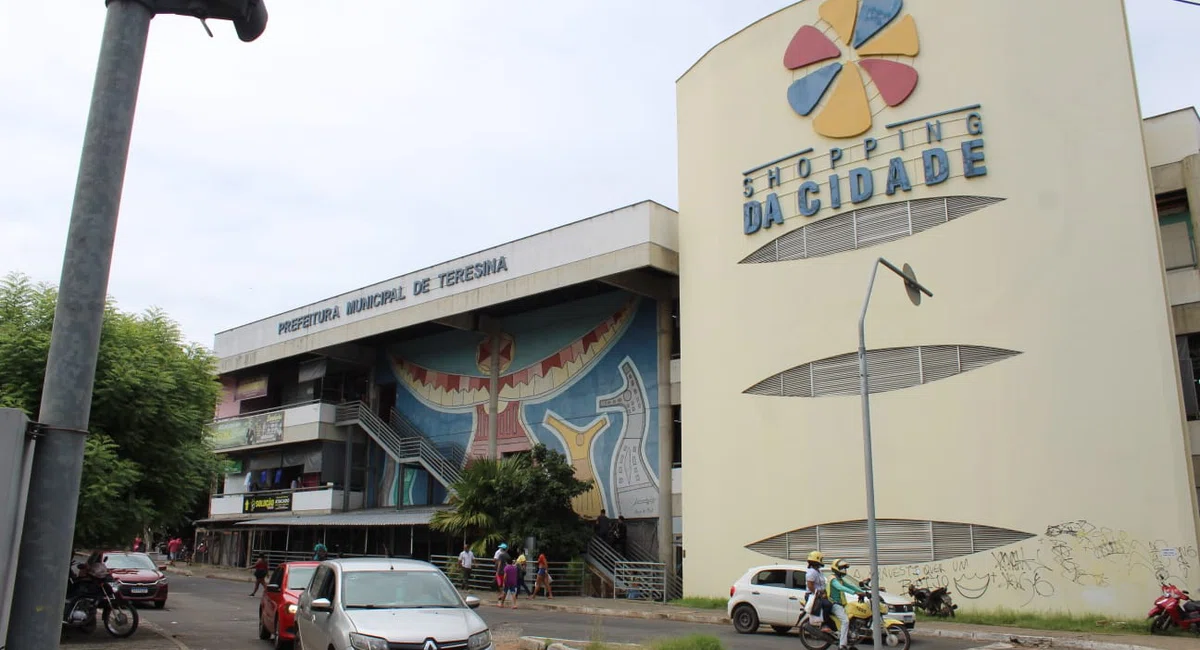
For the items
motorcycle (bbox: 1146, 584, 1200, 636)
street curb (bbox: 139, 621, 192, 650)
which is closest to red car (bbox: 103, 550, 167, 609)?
street curb (bbox: 139, 621, 192, 650)

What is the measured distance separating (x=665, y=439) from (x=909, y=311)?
385 inches

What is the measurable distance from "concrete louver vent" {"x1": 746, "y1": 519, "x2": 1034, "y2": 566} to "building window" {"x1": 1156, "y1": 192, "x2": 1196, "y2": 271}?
8.61 meters

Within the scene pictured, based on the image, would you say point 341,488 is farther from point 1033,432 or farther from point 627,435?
point 1033,432

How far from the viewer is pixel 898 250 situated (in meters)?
23.8

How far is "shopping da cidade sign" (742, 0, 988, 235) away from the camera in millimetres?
23703

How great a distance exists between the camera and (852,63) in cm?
2588

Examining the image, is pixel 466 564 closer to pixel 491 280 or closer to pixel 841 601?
pixel 491 280

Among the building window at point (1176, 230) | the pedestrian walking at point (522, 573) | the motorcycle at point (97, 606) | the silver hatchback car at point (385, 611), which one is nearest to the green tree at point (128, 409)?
the motorcycle at point (97, 606)

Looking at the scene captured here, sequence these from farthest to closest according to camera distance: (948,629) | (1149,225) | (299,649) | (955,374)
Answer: (955,374)
(1149,225)
(948,629)
(299,649)

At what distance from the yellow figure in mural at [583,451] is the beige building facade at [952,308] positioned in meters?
5.94

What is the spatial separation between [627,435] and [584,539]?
4086 mm

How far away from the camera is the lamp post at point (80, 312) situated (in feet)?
10.0

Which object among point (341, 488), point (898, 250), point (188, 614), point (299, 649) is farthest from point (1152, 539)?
point (341, 488)

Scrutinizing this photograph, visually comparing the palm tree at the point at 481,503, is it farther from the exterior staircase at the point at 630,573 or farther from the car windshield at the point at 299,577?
the car windshield at the point at 299,577
